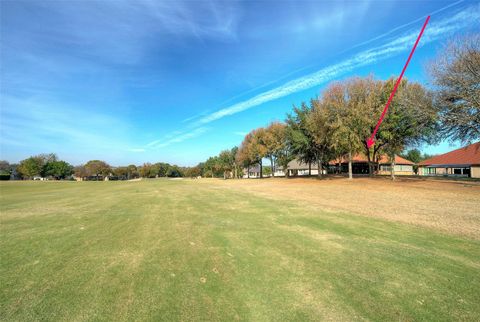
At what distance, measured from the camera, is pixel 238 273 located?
14.4 feet

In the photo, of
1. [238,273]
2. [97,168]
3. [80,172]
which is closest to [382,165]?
[238,273]

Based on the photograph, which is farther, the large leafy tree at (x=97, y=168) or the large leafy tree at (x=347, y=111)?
the large leafy tree at (x=97, y=168)

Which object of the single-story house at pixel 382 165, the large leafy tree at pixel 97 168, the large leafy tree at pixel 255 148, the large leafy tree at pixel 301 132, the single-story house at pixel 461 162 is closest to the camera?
the large leafy tree at pixel 301 132

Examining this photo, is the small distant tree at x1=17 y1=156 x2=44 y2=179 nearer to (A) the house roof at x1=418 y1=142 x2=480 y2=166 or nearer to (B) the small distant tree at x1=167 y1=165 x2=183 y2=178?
(B) the small distant tree at x1=167 y1=165 x2=183 y2=178

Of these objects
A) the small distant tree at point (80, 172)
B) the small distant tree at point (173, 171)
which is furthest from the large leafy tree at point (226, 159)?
the small distant tree at point (80, 172)

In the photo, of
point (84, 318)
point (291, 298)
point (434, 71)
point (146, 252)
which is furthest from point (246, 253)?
point (434, 71)

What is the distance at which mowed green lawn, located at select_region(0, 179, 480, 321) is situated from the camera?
10.7ft

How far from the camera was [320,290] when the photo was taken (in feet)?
12.5

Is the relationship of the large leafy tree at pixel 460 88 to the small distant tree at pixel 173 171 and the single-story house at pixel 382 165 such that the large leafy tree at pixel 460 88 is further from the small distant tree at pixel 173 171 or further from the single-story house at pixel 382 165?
the small distant tree at pixel 173 171

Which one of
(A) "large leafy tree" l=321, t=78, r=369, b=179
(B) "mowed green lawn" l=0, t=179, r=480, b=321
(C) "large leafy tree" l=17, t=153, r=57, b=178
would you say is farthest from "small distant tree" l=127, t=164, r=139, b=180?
(B) "mowed green lawn" l=0, t=179, r=480, b=321

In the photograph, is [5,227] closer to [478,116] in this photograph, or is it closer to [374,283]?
[374,283]

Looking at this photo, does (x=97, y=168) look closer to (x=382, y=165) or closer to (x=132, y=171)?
(x=132, y=171)

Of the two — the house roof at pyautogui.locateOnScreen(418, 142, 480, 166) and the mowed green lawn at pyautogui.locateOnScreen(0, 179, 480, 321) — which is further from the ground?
the house roof at pyautogui.locateOnScreen(418, 142, 480, 166)

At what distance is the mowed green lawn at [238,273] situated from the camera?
10.7ft
